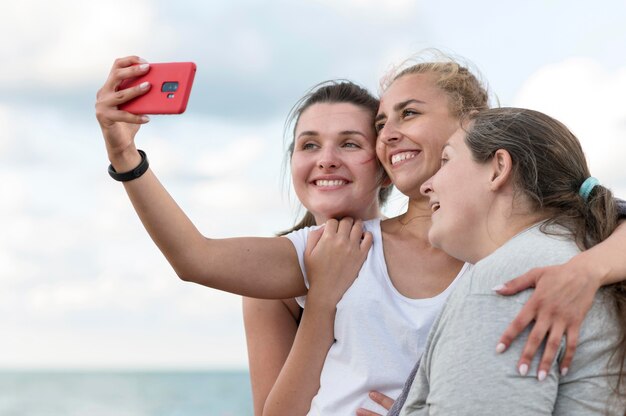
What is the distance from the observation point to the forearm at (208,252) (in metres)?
3.37

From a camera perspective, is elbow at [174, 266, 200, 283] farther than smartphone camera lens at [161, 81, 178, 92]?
Yes

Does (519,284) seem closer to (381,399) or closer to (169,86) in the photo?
(381,399)

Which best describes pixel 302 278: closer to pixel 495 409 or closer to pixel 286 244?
pixel 286 244

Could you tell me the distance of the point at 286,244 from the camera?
375cm

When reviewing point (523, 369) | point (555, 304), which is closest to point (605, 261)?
point (555, 304)

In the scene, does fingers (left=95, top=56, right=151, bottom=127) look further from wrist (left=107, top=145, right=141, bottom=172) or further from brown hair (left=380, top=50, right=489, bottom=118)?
brown hair (left=380, top=50, right=489, bottom=118)

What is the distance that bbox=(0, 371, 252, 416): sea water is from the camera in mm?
31922

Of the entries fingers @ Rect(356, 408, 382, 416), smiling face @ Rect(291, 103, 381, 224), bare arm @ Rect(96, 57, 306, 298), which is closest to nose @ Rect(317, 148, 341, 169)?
smiling face @ Rect(291, 103, 381, 224)

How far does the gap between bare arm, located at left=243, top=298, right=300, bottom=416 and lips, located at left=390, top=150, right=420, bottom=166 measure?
0.95 meters

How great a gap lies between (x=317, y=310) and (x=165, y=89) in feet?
3.67

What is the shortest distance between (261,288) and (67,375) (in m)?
49.2

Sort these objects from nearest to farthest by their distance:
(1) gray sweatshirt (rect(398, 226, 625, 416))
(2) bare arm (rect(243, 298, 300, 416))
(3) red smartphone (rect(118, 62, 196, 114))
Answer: (1) gray sweatshirt (rect(398, 226, 625, 416)), (3) red smartphone (rect(118, 62, 196, 114)), (2) bare arm (rect(243, 298, 300, 416))

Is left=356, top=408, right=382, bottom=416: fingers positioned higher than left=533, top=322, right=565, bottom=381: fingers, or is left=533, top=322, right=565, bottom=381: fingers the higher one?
left=356, top=408, right=382, bottom=416: fingers

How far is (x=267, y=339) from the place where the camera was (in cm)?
437
